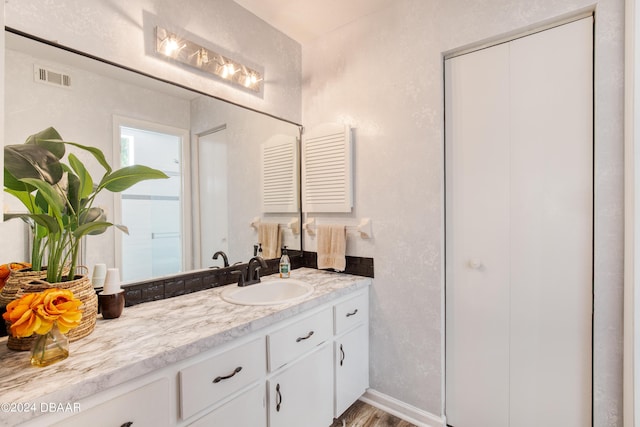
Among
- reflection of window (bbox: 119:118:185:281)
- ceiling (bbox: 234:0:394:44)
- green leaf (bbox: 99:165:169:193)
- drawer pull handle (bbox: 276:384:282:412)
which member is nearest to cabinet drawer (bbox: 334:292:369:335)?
drawer pull handle (bbox: 276:384:282:412)

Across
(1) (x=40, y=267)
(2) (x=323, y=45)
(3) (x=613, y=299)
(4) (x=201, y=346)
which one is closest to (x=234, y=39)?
(2) (x=323, y=45)

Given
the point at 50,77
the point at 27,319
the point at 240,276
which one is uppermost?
the point at 50,77

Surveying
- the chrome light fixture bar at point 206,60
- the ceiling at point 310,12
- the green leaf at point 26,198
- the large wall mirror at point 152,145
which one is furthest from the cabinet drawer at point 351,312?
the ceiling at point 310,12

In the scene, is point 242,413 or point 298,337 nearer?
point 242,413

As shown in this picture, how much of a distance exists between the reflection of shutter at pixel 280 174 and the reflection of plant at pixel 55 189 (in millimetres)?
1044

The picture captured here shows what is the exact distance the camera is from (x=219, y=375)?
1.11 meters

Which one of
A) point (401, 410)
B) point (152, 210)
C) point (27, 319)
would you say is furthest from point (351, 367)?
point (27, 319)

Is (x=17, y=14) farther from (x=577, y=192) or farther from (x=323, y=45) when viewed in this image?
(x=577, y=192)

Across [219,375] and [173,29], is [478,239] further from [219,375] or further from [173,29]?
[173,29]

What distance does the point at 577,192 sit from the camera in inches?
55.6

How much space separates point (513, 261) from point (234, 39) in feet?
6.73

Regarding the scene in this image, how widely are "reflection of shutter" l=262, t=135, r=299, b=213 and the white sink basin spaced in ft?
1.73

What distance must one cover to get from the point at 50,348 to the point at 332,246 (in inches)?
58.7

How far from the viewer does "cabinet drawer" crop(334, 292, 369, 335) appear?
1.72 m
